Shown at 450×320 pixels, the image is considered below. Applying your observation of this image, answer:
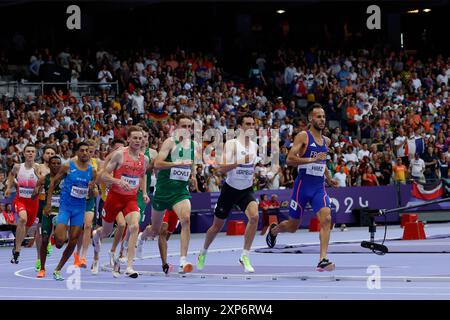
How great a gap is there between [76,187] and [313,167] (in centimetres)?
358

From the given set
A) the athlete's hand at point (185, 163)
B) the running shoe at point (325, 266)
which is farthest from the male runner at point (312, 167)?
the athlete's hand at point (185, 163)

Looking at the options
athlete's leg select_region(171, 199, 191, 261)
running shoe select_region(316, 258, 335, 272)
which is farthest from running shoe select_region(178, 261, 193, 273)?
running shoe select_region(316, 258, 335, 272)

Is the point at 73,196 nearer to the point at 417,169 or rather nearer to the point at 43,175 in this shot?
A: the point at 43,175

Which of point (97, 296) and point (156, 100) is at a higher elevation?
point (156, 100)

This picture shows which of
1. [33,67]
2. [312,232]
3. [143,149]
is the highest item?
[33,67]

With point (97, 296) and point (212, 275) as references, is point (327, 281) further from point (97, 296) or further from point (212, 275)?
point (97, 296)

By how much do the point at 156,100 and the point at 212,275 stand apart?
18.7m

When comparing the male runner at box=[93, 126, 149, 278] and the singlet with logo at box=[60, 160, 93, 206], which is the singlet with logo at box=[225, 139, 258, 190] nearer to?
the male runner at box=[93, 126, 149, 278]

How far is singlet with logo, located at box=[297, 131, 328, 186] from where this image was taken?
55.6 feet

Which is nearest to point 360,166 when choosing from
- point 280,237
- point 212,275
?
point 280,237

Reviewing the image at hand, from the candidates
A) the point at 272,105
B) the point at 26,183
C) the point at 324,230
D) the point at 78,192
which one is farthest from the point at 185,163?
the point at 272,105

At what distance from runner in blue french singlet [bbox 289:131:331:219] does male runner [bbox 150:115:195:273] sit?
167 cm

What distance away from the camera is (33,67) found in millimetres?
37000
